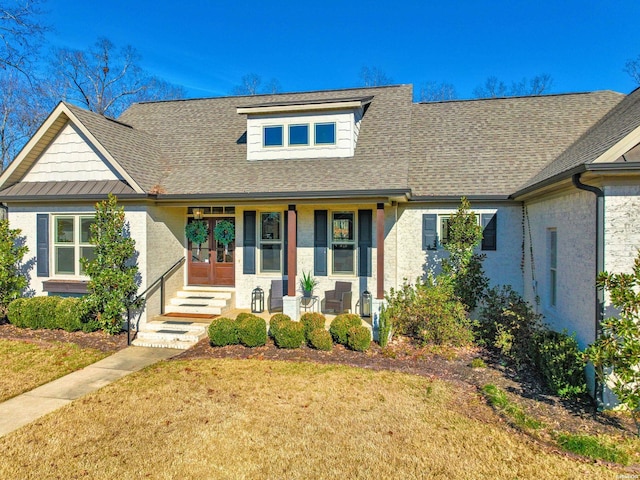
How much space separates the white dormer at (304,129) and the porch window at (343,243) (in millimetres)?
1902

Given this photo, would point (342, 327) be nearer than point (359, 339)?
No

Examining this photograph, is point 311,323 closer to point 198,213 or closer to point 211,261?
point 211,261

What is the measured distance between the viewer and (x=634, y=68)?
2519 cm

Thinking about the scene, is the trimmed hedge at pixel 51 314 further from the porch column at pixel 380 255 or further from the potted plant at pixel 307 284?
the porch column at pixel 380 255

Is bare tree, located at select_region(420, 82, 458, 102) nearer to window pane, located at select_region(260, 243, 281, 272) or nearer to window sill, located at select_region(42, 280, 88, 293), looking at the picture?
window pane, located at select_region(260, 243, 281, 272)

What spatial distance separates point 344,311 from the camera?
11.0 m

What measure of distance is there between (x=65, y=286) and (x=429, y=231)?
9829mm

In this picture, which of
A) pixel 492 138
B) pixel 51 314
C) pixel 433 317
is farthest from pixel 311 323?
pixel 492 138

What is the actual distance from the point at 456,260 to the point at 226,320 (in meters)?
5.88

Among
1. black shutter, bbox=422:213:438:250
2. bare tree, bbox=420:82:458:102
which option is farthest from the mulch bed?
bare tree, bbox=420:82:458:102

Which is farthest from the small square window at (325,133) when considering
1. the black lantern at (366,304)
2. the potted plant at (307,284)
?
the black lantern at (366,304)

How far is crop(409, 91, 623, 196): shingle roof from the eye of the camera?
11297 mm

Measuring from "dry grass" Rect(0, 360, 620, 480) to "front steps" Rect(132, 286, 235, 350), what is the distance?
7.32 feet

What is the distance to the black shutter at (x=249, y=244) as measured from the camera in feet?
38.6
